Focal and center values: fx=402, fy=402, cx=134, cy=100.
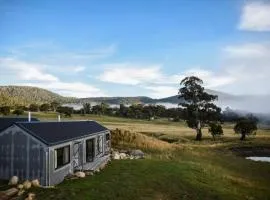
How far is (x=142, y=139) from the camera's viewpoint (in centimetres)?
5944

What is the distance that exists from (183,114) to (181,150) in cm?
3632

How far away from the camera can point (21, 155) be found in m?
27.7

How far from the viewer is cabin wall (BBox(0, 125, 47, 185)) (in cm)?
2714

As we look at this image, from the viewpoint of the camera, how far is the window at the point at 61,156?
2844 cm

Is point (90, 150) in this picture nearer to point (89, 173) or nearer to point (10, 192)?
point (89, 173)

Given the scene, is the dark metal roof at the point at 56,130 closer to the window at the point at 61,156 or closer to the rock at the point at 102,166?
the window at the point at 61,156

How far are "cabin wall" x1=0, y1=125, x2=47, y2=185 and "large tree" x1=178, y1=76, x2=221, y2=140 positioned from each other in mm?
65277

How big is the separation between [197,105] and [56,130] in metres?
63.7

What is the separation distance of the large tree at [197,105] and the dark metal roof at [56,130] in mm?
53006

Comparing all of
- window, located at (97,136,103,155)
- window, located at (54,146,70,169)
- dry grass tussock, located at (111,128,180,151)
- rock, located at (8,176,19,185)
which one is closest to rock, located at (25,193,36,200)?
rock, located at (8,176,19,185)

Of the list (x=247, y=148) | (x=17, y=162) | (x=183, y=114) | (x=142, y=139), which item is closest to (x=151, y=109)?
(x=183, y=114)

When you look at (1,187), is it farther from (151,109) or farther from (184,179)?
(151,109)

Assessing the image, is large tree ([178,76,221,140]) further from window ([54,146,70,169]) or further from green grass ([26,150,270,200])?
window ([54,146,70,169])

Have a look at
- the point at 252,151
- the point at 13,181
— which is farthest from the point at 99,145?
the point at 252,151
